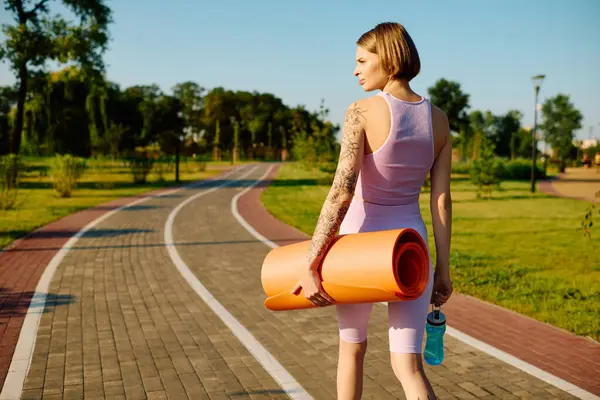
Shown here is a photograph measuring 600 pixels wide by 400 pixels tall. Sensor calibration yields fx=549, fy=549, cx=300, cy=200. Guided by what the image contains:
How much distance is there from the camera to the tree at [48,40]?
2969 cm

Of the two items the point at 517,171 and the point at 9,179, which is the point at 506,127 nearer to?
the point at 517,171

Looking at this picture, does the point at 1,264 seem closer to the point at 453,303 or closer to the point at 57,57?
the point at 453,303

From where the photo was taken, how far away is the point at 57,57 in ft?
103

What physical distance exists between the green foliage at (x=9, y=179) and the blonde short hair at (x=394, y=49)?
17827 millimetres

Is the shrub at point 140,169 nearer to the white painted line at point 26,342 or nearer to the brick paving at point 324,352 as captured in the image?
the white painted line at point 26,342

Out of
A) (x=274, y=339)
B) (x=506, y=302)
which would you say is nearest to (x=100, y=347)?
(x=274, y=339)

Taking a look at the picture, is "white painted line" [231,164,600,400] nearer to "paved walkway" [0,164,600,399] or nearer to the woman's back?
"paved walkway" [0,164,600,399]

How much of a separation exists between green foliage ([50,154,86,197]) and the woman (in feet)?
73.3

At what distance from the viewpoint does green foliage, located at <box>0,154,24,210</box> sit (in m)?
17.5

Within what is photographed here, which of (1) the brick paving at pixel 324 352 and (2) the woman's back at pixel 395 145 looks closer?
(2) the woman's back at pixel 395 145

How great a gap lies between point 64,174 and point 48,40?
38.6ft

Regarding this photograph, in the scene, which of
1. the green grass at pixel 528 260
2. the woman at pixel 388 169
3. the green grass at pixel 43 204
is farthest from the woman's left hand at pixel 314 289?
the green grass at pixel 43 204

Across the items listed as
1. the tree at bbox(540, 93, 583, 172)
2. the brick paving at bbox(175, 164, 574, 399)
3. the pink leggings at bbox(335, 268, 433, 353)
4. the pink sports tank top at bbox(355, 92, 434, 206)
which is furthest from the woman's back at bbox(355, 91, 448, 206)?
the tree at bbox(540, 93, 583, 172)

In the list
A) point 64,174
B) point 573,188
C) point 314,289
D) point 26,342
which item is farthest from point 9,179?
point 573,188
